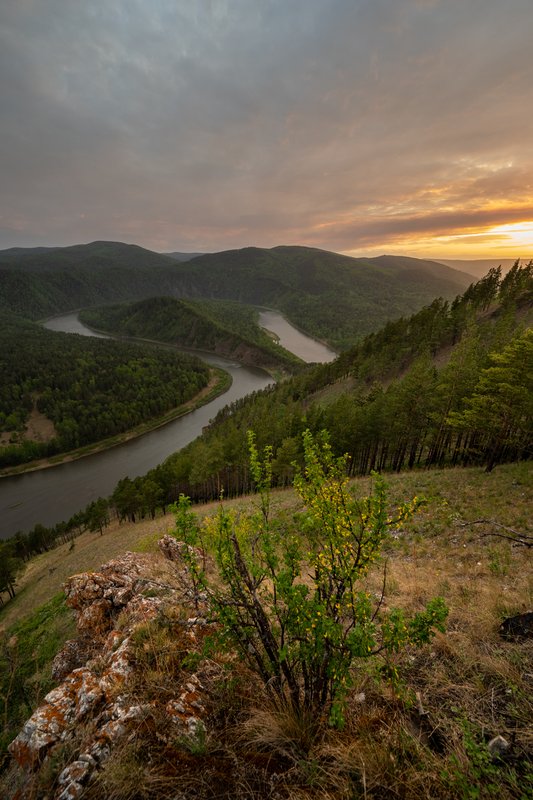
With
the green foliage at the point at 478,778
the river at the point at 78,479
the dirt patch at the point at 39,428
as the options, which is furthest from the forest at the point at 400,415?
the dirt patch at the point at 39,428

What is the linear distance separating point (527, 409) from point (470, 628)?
66.2 ft

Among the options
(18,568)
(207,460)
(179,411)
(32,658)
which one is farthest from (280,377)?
(32,658)

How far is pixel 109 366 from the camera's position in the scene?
559 ft

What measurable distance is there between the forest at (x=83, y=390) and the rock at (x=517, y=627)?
12000 cm

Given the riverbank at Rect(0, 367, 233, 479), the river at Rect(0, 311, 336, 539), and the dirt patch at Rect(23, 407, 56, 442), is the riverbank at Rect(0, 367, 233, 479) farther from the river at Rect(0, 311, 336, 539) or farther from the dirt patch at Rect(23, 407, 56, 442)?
the dirt patch at Rect(23, 407, 56, 442)

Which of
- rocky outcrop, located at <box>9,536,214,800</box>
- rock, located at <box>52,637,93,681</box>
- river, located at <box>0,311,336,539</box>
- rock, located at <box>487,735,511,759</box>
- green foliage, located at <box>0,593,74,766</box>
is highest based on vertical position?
rock, located at <box>487,735,511,759</box>

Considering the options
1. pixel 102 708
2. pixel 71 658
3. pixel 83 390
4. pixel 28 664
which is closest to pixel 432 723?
pixel 102 708

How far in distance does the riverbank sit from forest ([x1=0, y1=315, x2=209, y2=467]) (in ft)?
8.02

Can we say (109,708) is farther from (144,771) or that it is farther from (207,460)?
(207,460)

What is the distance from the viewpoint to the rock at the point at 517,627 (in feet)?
20.7

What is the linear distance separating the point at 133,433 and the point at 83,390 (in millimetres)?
46580

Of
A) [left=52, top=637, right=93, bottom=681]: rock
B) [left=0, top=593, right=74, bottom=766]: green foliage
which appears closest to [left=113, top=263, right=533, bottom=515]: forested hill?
[left=52, top=637, right=93, bottom=681]: rock

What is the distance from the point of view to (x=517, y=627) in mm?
6562

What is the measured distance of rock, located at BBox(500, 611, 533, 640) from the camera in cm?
631
